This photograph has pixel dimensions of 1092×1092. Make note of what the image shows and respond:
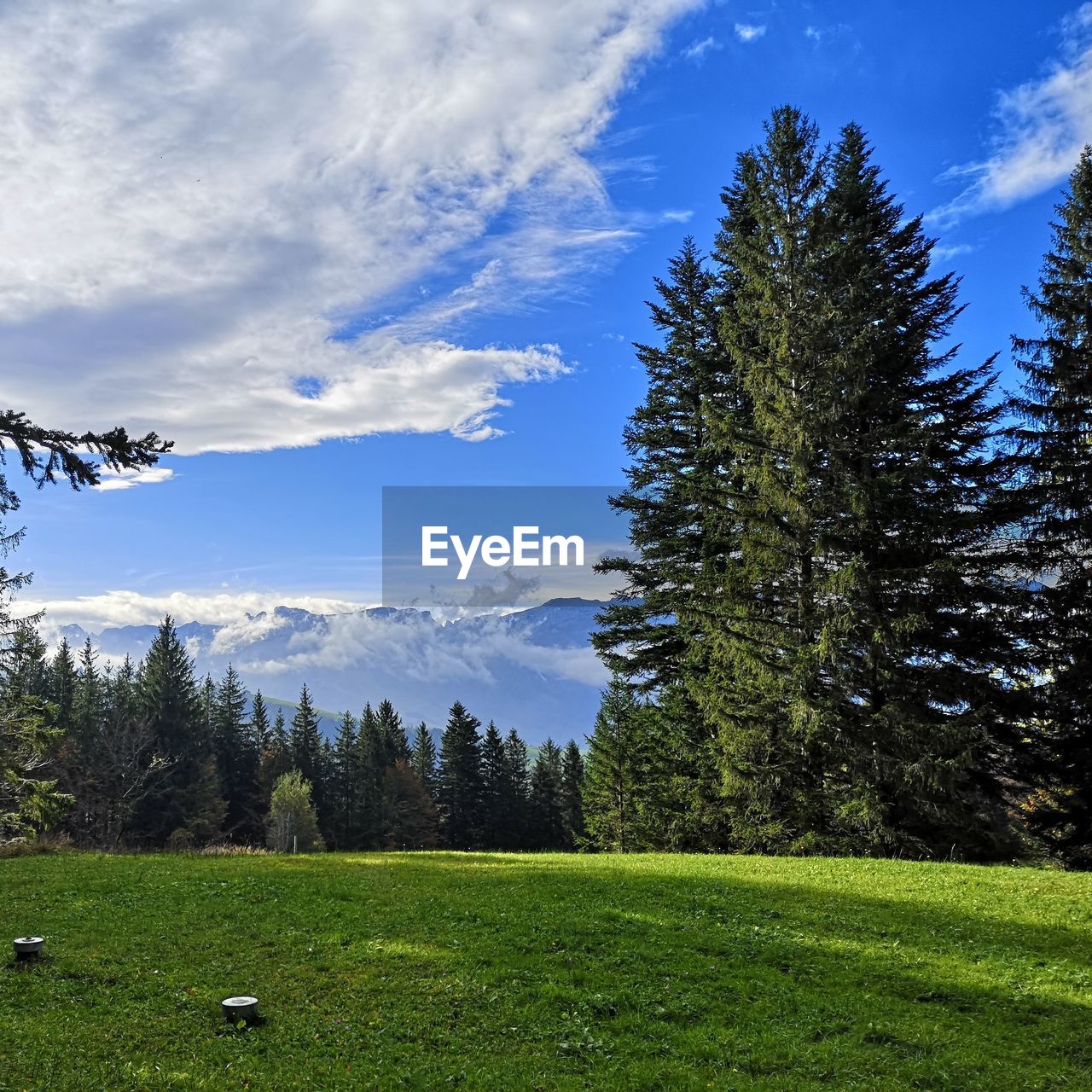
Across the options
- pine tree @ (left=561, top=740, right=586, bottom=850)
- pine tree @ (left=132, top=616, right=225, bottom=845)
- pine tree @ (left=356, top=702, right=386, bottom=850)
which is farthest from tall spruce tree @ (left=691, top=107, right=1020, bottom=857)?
pine tree @ (left=561, top=740, right=586, bottom=850)

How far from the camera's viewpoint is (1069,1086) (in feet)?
23.8

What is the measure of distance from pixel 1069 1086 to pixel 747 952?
13.8 ft

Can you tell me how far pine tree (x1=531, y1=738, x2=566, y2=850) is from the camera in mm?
75500

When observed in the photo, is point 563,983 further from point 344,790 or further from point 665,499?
point 344,790

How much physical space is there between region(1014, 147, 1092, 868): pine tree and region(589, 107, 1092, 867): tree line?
0.21ft

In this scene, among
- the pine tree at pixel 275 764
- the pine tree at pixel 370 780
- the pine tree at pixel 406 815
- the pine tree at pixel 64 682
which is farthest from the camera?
the pine tree at pixel 275 764

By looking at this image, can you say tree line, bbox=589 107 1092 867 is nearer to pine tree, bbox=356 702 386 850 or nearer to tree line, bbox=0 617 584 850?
tree line, bbox=0 617 584 850

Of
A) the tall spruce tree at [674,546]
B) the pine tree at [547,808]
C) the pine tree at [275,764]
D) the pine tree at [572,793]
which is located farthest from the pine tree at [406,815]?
the tall spruce tree at [674,546]

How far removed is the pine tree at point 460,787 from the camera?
72812 millimetres

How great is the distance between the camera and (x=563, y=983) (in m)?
9.61

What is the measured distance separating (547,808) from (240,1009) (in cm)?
7251

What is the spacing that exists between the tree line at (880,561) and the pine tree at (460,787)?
2053 inches

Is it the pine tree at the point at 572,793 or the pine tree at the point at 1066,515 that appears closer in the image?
the pine tree at the point at 1066,515

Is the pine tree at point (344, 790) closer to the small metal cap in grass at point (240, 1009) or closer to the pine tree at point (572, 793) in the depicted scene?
the pine tree at point (572, 793)
